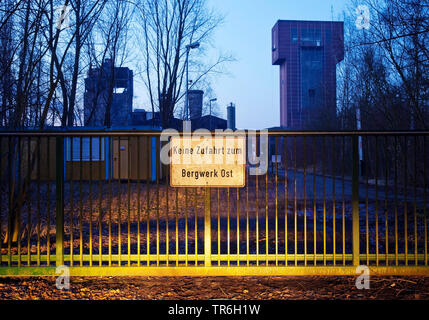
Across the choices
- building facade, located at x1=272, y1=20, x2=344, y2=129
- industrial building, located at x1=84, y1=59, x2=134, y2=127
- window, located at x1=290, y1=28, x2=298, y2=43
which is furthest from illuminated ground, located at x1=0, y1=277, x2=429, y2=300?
window, located at x1=290, y1=28, x2=298, y2=43

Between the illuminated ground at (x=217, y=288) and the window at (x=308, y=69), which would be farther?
the window at (x=308, y=69)

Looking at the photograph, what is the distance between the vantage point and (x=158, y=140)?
491 centimetres

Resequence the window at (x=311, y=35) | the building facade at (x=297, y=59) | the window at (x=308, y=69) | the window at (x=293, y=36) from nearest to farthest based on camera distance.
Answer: the building facade at (x=297, y=59) < the window at (x=293, y=36) < the window at (x=311, y=35) < the window at (x=308, y=69)

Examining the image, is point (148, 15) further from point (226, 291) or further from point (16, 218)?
point (226, 291)

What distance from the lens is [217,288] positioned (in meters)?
4.44

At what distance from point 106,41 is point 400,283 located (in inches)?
792

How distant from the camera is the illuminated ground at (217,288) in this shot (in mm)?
4188

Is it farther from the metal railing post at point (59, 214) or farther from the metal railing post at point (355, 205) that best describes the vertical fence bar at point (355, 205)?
the metal railing post at point (59, 214)

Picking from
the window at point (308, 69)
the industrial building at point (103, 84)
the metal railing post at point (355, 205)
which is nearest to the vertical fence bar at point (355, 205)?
the metal railing post at point (355, 205)

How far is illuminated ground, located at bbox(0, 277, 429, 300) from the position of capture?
165 inches

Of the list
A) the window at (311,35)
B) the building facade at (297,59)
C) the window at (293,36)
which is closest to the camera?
the building facade at (297,59)

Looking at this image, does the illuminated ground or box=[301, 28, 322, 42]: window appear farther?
box=[301, 28, 322, 42]: window

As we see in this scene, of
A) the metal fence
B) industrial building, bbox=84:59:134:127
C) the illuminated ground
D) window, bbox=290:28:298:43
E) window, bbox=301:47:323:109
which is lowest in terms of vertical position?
the illuminated ground

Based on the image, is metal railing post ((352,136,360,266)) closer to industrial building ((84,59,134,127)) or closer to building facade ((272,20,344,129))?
industrial building ((84,59,134,127))
